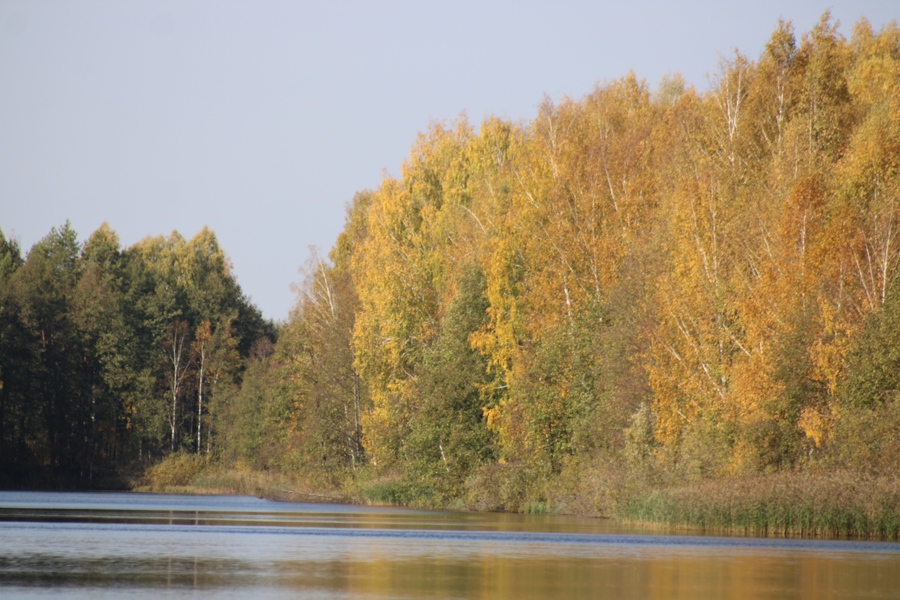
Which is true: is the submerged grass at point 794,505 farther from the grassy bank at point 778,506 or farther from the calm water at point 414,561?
the calm water at point 414,561

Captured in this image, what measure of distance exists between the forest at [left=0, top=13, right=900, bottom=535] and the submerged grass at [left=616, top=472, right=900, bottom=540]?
30 cm

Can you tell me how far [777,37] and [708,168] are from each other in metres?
6.22

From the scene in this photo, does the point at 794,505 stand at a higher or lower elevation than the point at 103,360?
lower

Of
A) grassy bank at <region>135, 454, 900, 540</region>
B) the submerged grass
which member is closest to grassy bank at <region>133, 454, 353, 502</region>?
grassy bank at <region>135, 454, 900, 540</region>

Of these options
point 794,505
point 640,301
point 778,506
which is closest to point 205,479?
point 640,301

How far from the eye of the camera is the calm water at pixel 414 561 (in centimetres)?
2080

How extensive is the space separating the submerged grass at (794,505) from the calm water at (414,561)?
164 centimetres

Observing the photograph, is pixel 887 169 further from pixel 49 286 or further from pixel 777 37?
pixel 49 286

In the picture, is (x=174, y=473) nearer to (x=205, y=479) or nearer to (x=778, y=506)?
(x=205, y=479)

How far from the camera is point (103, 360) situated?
277 feet

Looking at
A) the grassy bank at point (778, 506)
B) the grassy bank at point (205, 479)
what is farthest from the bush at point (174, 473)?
the grassy bank at point (778, 506)

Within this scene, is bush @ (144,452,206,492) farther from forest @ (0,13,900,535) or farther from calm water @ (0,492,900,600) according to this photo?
calm water @ (0,492,900,600)

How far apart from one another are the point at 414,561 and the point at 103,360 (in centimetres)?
6242

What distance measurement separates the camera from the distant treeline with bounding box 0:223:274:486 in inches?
3164
